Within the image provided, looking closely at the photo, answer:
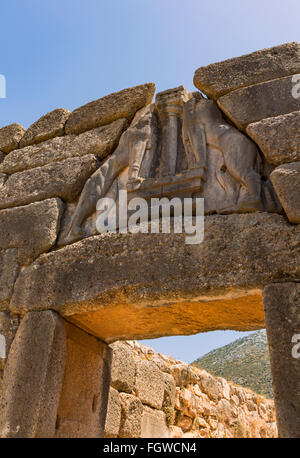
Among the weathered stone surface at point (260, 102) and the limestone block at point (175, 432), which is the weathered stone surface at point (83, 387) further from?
the limestone block at point (175, 432)

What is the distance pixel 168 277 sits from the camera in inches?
104

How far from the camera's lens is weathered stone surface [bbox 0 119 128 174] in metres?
3.67

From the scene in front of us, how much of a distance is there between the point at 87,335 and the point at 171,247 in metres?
1.07

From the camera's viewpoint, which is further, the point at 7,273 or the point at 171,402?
the point at 171,402

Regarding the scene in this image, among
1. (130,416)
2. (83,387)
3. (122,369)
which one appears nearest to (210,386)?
(130,416)

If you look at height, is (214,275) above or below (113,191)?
below

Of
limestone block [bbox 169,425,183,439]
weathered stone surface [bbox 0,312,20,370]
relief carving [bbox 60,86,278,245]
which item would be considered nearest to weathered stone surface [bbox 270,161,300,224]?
relief carving [bbox 60,86,278,245]

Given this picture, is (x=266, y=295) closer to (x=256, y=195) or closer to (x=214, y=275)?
(x=214, y=275)

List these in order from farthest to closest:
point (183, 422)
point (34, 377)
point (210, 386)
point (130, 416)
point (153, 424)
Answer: point (210, 386), point (183, 422), point (153, 424), point (130, 416), point (34, 377)

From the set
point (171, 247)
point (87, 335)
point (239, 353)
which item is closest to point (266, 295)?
point (171, 247)

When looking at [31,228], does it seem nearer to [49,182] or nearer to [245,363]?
[49,182]

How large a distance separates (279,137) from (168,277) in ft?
3.76

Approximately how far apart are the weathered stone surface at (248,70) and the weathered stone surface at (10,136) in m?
1.92

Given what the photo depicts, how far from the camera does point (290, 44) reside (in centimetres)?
318
